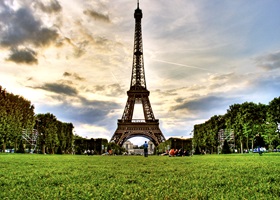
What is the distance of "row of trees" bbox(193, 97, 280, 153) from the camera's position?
51406mm

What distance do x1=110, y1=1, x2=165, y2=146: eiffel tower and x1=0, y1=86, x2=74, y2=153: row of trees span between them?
51.8 feet

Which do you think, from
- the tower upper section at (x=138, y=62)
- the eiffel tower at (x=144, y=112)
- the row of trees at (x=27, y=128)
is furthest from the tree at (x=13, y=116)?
the tower upper section at (x=138, y=62)

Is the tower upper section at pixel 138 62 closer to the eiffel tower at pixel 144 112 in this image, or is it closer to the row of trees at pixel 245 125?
the eiffel tower at pixel 144 112

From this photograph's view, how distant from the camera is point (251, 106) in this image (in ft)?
187

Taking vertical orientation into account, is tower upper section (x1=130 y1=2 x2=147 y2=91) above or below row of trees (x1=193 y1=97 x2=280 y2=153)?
above

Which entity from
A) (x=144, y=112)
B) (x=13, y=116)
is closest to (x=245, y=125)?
(x=144, y=112)

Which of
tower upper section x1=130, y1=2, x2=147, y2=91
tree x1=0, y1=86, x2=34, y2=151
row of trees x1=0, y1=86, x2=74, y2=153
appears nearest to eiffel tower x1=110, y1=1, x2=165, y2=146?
tower upper section x1=130, y1=2, x2=147, y2=91

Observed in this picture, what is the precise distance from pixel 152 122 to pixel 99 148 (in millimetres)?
15450

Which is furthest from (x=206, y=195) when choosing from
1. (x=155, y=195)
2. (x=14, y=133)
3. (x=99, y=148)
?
(x=99, y=148)

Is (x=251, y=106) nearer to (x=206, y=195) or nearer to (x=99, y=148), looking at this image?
(x=99, y=148)

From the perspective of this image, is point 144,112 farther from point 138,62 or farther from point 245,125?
point 245,125

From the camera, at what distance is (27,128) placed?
51.9 metres

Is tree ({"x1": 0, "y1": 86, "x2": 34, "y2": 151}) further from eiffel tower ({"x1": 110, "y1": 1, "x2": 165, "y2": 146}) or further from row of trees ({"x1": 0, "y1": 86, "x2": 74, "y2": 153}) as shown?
eiffel tower ({"x1": 110, "y1": 1, "x2": 165, "y2": 146})

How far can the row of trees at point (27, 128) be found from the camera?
46281mm
